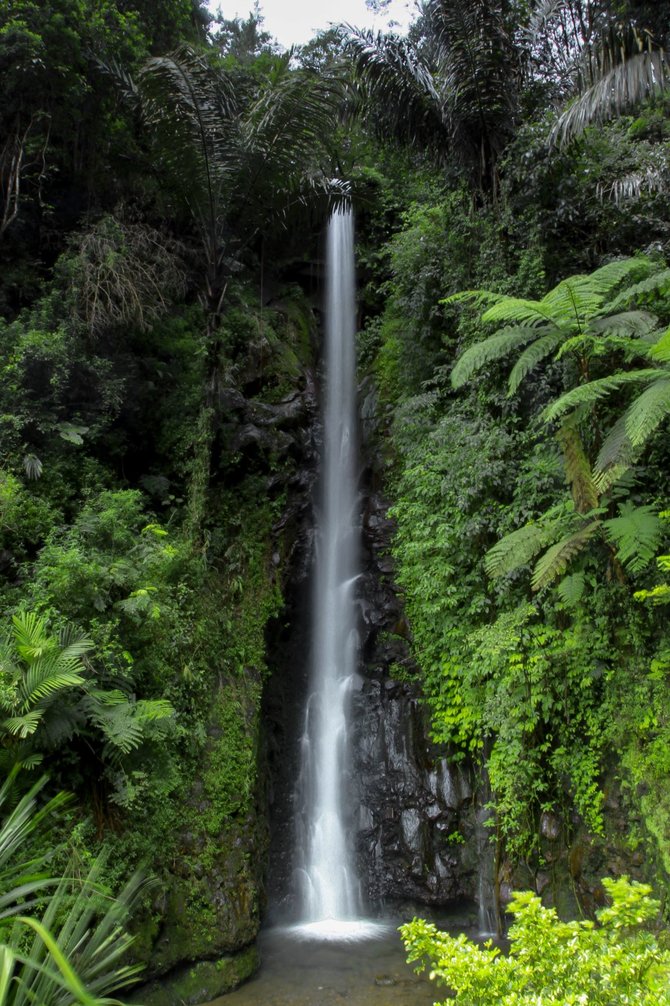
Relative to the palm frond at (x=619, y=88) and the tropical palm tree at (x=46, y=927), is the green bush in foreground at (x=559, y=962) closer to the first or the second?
the tropical palm tree at (x=46, y=927)

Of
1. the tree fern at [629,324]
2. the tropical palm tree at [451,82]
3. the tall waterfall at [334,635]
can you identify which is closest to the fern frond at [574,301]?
the tree fern at [629,324]

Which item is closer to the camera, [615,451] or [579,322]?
[615,451]

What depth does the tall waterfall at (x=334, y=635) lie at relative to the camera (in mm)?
8414

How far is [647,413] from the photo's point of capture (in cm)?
554

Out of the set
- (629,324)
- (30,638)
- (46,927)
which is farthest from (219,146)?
(46,927)

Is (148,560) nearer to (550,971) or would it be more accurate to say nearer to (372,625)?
(372,625)

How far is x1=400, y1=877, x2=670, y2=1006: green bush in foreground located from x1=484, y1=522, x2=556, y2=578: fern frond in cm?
364

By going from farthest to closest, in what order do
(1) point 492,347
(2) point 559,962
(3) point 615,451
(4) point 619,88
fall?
(4) point 619,88, (1) point 492,347, (3) point 615,451, (2) point 559,962

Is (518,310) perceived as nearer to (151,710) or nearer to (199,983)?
(151,710)

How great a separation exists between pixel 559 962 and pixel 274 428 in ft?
29.7

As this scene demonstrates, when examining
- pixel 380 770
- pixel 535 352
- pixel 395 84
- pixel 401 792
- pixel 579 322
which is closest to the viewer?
pixel 579 322

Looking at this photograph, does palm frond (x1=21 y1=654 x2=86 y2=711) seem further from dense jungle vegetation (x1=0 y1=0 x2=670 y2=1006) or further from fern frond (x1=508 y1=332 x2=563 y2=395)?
fern frond (x1=508 y1=332 x2=563 y2=395)

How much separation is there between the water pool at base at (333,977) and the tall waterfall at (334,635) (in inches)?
34.3

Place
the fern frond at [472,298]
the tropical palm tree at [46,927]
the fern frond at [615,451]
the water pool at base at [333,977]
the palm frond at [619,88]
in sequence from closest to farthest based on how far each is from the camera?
the tropical palm tree at [46,927] → the water pool at base at [333,977] → the fern frond at [615,451] → the palm frond at [619,88] → the fern frond at [472,298]
